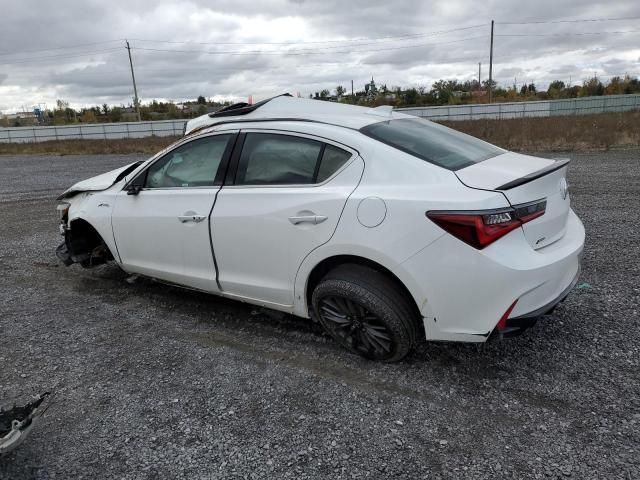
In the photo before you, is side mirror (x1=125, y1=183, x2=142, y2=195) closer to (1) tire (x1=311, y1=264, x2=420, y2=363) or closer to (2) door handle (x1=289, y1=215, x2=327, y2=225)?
(2) door handle (x1=289, y1=215, x2=327, y2=225)

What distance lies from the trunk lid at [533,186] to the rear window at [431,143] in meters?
0.13

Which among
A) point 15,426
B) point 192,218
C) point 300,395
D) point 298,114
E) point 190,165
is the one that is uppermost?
point 298,114

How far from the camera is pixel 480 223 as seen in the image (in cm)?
257

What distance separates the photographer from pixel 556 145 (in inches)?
607

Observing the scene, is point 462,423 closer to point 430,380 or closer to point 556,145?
point 430,380

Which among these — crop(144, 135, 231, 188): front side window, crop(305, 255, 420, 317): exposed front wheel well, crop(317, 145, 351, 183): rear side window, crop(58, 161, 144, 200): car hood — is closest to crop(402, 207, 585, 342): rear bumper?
crop(305, 255, 420, 317): exposed front wheel well

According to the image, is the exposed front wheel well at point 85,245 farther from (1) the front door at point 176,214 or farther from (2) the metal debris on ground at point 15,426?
(2) the metal debris on ground at point 15,426

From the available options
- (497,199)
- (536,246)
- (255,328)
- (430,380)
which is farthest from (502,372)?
(255,328)

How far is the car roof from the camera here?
11.2 feet

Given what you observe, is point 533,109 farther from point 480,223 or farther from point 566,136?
point 480,223

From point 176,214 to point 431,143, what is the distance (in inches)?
79.1

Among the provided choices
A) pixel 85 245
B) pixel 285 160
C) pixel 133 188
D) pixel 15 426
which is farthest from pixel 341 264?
pixel 85 245

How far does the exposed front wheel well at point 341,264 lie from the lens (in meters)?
2.96

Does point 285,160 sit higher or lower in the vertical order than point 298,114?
lower
